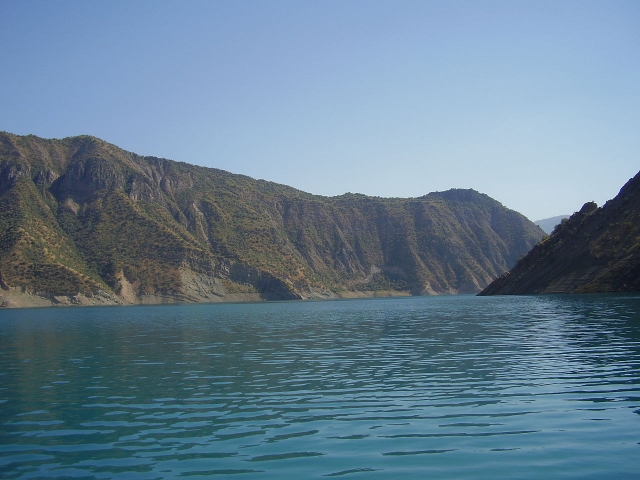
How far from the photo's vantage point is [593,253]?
111 meters

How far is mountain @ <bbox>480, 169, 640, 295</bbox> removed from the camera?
103125 mm

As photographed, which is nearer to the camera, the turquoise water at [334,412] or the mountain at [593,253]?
the turquoise water at [334,412]

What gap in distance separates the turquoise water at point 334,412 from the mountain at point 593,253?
7320cm

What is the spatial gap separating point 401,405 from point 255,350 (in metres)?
20.1

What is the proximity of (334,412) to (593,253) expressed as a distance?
105 m

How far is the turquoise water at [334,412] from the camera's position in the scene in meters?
13.5

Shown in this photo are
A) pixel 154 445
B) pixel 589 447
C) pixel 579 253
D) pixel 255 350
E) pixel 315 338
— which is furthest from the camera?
pixel 579 253

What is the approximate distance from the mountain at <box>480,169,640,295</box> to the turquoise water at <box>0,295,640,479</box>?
7320 cm

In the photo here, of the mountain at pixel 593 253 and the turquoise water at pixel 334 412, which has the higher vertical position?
the mountain at pixel 593 253

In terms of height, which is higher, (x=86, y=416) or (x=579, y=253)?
(x=579, y=253)

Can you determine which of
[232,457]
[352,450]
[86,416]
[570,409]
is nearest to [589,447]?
[570,409]

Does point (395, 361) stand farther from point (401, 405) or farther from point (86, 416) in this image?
point (86, 416)

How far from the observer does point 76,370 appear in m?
30.7

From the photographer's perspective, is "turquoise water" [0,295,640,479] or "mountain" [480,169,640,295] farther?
"mountain" [480,169,640,295]
